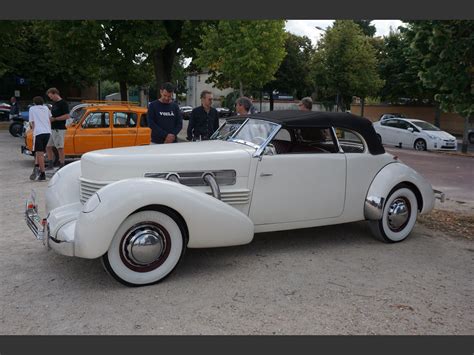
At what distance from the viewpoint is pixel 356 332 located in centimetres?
339

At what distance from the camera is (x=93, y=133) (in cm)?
1148

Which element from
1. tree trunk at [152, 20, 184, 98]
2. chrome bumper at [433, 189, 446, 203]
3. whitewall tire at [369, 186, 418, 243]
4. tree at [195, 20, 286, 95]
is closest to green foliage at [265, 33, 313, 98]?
tree at [195, 20, 286, 95]

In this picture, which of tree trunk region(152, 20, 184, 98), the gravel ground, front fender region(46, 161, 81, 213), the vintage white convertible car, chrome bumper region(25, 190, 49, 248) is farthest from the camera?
tree trunk region(152, 20, 184, 98)

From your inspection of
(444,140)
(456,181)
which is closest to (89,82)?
(444,140)

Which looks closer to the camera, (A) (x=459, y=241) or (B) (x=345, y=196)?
(B) (x=345, y=196)

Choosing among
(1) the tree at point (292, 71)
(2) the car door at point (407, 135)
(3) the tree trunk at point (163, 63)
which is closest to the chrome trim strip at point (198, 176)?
(3) the tree trunk at point (163, 63)

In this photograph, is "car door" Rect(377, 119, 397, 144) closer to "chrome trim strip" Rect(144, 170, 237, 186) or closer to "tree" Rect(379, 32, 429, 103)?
"tree" Rect(379, 32, 429, 103)

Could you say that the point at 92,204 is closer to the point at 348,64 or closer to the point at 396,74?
the point at 348,64

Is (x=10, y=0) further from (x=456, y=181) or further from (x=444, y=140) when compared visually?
(x=444, y=140)

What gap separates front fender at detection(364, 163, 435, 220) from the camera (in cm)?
548

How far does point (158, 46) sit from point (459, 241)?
14.0m

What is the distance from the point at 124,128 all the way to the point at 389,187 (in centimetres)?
Answer: 812

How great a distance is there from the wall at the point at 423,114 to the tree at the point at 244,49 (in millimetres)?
13466

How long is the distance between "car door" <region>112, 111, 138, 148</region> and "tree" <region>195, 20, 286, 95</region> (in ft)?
36.9
